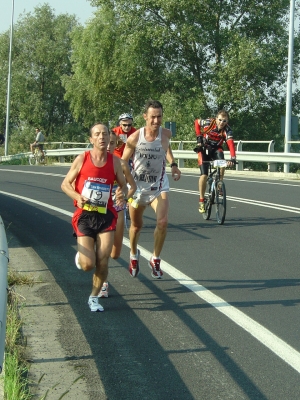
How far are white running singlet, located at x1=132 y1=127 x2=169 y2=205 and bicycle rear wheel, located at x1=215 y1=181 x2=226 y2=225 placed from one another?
15.2ft

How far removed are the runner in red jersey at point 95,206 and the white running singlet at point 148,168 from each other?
1.49 m

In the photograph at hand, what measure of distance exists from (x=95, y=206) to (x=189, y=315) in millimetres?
1209

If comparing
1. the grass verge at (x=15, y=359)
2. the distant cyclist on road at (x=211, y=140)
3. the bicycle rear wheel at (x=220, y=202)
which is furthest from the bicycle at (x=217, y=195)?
the grass verge at (x=15, y=359)

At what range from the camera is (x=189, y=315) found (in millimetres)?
6926

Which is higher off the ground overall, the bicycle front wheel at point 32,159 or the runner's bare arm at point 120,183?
the runner's bare arm at point 120,183

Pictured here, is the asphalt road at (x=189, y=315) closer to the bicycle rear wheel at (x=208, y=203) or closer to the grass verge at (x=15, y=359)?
the grass verge at (x=15, y=359)

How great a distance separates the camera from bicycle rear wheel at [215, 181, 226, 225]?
13266 mm

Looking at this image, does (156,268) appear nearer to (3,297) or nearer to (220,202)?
(3,297)

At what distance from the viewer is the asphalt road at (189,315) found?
17.1 ft

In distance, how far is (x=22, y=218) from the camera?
553 inches

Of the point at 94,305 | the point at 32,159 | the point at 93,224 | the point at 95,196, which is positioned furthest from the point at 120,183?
the point at 32,159

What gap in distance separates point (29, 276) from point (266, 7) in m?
37.5

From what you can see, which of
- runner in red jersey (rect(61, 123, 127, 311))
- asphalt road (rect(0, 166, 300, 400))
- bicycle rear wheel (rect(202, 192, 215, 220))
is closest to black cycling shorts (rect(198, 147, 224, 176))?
bicycle rear wheel (rect(202, 192, 215, 220))

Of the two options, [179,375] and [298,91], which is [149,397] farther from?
[298,91]
